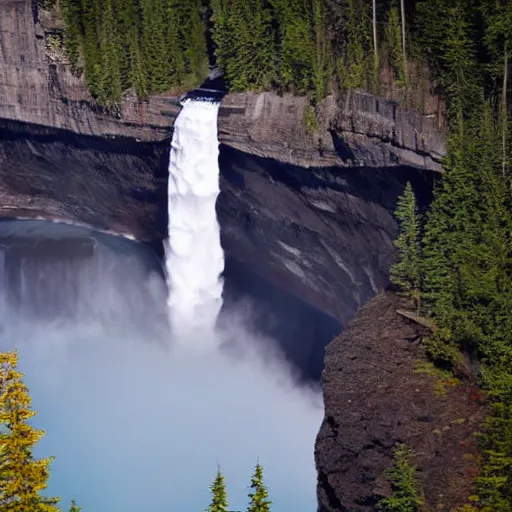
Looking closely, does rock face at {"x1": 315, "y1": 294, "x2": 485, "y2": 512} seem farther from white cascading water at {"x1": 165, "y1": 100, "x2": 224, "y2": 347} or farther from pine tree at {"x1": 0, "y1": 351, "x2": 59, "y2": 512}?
white cascading water at {"x1": 165, "y1": 100, "x2": 224, "y2": 347}

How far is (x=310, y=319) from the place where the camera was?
57438mm

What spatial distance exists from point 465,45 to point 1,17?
29190mm

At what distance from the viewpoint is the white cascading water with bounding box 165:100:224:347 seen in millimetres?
55688

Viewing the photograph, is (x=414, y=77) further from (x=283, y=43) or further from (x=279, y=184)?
(x=279, y=184)

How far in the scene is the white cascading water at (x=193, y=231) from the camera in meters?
55.7

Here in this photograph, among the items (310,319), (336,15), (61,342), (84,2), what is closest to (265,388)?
(310,319)

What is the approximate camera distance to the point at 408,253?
142 feet

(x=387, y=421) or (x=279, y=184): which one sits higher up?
(x=279, y=184)

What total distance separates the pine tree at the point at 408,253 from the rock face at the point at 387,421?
→ 206cm

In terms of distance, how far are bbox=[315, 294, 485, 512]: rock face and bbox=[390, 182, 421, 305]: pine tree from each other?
6.76 feet

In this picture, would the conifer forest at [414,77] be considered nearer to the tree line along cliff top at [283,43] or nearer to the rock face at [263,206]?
the tree line along cliff top at [283,43]

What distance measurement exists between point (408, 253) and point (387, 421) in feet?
30.4

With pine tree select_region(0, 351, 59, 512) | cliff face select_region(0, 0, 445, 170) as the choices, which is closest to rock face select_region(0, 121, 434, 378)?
cliff face select_region(0, 0, 445, 170)

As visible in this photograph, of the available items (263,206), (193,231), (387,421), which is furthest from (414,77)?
(387,421)
